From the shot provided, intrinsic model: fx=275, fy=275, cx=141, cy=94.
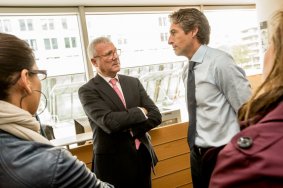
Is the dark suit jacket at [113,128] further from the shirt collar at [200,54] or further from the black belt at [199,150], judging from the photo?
the shirt collar at [200,54]

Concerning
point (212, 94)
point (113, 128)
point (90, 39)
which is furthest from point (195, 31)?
point (90, 39)

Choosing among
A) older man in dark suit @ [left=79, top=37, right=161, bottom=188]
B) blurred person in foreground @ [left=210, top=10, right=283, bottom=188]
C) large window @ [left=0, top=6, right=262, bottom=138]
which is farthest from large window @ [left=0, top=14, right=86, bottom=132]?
blurred person in foreground @ [left=210, top=10, right=283, bottom=188]

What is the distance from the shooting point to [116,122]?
188cm

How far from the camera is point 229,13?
4.30m

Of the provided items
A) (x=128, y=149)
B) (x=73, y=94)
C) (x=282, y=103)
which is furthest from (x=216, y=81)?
(x=73, y=94)

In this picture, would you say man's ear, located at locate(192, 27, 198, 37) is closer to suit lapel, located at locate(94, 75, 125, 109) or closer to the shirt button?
suit lapel, located at locate(94, 75, 125, 109)

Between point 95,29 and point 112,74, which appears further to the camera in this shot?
point 95,29

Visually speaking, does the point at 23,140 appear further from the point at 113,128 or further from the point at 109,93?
the point at 109,93

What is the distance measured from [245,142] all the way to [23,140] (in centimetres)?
71

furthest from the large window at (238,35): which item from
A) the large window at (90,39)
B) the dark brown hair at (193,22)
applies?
the dark brown hair at (193,22)

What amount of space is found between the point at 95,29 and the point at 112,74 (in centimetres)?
142

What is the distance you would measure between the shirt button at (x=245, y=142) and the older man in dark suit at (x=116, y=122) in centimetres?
136

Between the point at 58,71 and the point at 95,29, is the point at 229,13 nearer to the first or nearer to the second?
the point at 95,29

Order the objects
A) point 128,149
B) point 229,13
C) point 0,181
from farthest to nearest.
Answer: point 229,13
point 128,149
point 0,181
